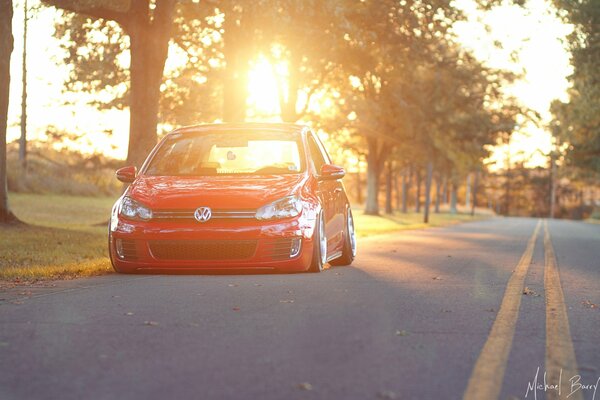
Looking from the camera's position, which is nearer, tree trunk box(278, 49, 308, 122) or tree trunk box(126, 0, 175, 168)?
tree trunk box(126, 0, 175, 168)

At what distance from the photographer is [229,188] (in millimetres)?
10016

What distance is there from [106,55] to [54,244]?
10.3 metres

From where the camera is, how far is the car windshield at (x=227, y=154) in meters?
10.9

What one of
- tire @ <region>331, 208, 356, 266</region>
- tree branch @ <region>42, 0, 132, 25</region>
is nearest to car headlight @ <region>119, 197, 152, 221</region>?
tire @ <region>331, 208, 356, 266</region>

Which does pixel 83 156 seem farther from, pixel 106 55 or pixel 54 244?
pixel 54 244

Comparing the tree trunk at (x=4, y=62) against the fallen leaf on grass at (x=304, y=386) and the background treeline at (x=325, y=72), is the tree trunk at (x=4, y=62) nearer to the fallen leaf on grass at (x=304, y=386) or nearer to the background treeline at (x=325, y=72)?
the background treeline at (x=325, y=72)

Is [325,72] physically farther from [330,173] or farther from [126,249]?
[126,249]

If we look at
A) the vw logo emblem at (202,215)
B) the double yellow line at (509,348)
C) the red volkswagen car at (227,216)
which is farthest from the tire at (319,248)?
the double yellow line at (509,348)

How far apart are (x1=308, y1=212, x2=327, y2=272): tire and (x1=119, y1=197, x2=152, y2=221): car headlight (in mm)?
1830

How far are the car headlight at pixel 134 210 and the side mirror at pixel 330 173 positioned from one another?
2236 millimetres

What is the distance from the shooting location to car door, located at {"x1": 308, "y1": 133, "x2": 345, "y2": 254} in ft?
36.0

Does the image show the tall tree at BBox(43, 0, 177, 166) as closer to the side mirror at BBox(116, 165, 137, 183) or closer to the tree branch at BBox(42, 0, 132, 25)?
the tree branch at BBox(42, 0, 132, 25)

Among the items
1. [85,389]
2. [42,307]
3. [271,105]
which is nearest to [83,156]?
[271,105]

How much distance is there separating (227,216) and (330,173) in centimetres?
182
